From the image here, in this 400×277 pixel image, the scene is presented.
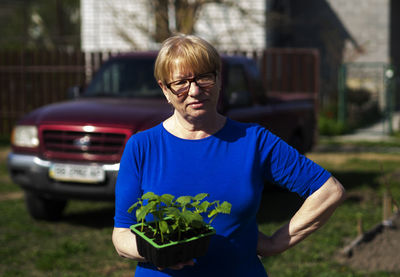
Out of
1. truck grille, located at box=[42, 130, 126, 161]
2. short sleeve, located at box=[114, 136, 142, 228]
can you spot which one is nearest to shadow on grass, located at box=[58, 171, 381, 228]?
truck grille, located at box=[42, 130, 126, 161]

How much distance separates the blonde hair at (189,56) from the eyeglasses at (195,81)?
0.02 meters

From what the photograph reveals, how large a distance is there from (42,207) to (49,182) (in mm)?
896

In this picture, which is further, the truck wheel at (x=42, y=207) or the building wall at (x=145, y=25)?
the building wall at (x=145, y=25)

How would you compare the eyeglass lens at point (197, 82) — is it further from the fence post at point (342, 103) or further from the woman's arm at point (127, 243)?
the fence post at point (342, 103)

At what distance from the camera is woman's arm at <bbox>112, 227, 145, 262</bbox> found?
2260 mm

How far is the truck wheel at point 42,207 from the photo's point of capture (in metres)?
7.38

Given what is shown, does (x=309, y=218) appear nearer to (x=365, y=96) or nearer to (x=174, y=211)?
(x=174, y=211)

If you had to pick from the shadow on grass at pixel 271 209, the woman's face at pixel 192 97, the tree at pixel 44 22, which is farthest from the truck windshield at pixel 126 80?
the tree at pixel 44 22

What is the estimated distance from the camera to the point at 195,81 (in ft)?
7.63

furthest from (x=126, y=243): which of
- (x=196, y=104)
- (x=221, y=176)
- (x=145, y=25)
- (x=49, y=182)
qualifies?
(x=145, y=25)

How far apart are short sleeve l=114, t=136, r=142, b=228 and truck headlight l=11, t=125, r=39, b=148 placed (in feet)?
15.5

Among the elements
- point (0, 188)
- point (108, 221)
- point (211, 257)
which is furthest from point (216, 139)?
point (0, 188)

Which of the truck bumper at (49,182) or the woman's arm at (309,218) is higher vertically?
the woman's arm at (309,218)

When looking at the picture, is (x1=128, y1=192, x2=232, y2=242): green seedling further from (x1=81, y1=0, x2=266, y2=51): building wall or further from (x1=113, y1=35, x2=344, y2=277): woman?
(x1=81, y1=0, x2=266, y2=51): building wall
